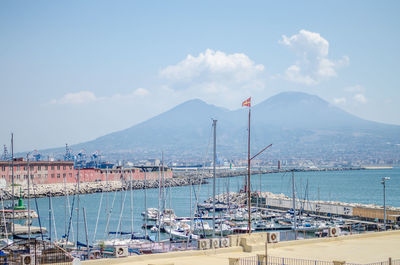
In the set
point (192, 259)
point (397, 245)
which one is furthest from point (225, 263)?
point (397, 245)

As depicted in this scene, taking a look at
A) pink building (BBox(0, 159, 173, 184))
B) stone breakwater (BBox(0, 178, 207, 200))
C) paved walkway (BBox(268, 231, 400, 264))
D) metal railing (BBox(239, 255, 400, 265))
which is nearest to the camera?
metal railing (BBox(239, 255, 400, 265))

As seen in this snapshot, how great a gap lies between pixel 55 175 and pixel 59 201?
17.0 meters

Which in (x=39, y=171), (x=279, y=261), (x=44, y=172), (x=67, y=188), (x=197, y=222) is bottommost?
(x=197, y=222)

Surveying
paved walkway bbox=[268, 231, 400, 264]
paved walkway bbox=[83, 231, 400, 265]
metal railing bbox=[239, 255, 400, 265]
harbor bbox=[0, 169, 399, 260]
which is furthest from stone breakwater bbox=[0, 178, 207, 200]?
metal railing bbox=[239, 255, 400, 265]

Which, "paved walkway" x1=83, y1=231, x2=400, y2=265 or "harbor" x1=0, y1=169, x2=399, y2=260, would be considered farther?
"harbor" x1=0, y1=169, x2=399, y2=260

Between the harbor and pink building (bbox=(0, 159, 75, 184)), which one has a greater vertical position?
pink building (bbox=(0, 159, 75, 184))

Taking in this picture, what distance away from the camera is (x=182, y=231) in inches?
2115

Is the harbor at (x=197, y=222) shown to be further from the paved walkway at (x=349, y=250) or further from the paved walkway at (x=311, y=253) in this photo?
the paved walkway at (x=349, y=250)

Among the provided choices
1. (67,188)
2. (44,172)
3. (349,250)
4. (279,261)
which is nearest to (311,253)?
(349,250)

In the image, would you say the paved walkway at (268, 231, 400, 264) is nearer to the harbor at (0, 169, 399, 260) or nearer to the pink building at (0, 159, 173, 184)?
the harbor at (0, 169, 399, 260)

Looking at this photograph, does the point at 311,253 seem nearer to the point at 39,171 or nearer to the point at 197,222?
the point at 197,222

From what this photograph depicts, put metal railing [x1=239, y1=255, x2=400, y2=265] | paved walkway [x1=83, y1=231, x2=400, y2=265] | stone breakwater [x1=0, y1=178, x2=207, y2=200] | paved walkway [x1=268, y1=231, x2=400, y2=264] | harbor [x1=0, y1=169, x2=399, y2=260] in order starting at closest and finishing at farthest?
1. metal railing [x1=239, y1=255, x2=400, y2=265]
2. paved walkway [x1=83, y1=231, x2=400, y2=265]
3. paved walkway [x1=268, y1=231, x2=400, y2=264]
4. harbor [x1=0, y1=169, x2=399, y2=260]
5. stone breakwater [x1=0, y1=178, x2=207, y2=200]

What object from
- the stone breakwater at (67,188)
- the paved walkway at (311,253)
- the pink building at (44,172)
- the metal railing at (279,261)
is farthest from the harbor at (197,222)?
the metal railing at (279,261)

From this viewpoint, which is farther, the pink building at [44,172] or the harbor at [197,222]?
the pink building at [44,172]
